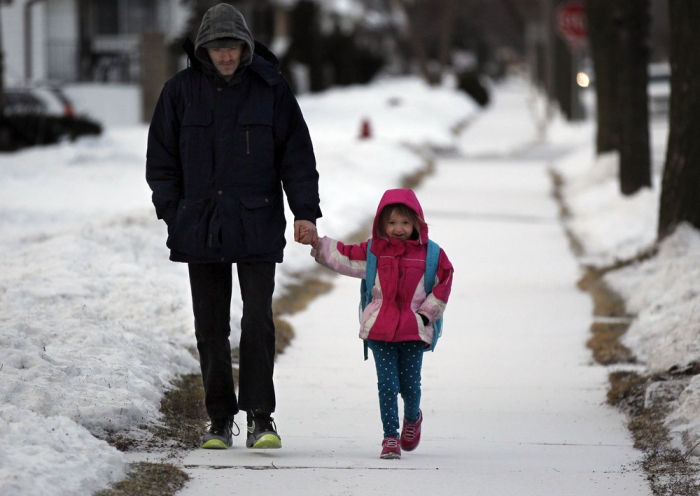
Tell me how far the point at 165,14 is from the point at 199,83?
126 ft

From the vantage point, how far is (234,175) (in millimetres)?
5543

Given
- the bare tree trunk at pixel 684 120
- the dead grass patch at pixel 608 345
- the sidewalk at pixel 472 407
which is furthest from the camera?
the bare tree trunk at pixel 684 120

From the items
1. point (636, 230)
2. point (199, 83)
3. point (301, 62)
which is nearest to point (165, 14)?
point (301, 62)

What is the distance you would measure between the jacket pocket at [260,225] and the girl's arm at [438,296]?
0.70 metres

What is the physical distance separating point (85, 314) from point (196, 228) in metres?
2.34

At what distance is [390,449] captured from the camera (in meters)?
5.66

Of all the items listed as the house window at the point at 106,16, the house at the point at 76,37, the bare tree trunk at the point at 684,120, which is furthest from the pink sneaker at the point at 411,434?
the house window at the point at 106,16

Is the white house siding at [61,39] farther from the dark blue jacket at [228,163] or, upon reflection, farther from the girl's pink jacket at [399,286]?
the girl's pink jacket at [399,286]

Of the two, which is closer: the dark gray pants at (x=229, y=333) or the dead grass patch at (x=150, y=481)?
the dead grass patch at (x=150, y=481)

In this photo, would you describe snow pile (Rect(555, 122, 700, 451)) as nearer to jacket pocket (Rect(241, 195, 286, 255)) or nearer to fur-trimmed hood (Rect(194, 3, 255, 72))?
jacket pocket (Rect(241, 195, 286, 255))

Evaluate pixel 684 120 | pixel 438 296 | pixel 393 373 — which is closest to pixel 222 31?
pixel 438 296

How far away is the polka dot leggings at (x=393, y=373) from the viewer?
5727 millimetres

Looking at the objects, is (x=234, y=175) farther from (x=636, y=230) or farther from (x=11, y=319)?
(x=636, y=230)

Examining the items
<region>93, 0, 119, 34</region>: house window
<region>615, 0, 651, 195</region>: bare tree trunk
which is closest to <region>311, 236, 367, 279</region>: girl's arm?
<region>615, 0, 651, 195</region>: bare tree trunk
